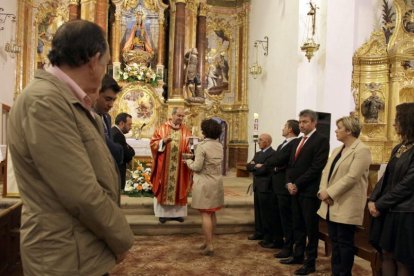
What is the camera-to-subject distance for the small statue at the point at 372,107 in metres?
10.3

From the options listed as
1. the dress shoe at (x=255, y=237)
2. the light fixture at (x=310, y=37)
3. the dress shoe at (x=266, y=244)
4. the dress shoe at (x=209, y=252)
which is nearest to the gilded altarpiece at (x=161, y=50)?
the light fixture at (x=310, y=37)

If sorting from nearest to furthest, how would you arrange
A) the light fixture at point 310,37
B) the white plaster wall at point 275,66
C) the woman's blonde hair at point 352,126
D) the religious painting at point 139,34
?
the woman's blonde hair at point 352,126, the light fixture at point 310,37, the white plaster wall at point 275,66, the religious painting at point 139,34

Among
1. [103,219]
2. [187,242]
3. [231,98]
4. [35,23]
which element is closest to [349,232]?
[187,242]

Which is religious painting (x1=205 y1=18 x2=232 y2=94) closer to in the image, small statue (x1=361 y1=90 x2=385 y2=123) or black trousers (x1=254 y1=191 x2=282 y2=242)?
small statue (x1=361 y1=90 x2=385 y2=123)

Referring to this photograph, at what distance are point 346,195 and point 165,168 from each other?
3168 mm

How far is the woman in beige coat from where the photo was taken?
4.97 meters

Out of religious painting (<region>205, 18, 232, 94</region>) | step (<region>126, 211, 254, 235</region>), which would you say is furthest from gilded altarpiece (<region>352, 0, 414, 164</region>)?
step (<region>126, 211, 254, 235</region>)

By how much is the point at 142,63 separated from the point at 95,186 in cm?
1123

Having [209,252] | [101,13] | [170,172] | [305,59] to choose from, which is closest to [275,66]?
[305,59]

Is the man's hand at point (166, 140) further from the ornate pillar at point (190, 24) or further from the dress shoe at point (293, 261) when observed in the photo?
the ornate pillar at point (190, 24)

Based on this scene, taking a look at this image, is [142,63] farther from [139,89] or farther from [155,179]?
[155,179]

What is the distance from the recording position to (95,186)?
1.41 metres

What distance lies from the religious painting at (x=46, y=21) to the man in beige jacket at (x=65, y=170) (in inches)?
472

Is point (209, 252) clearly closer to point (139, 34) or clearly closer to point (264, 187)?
point (264, 187)
